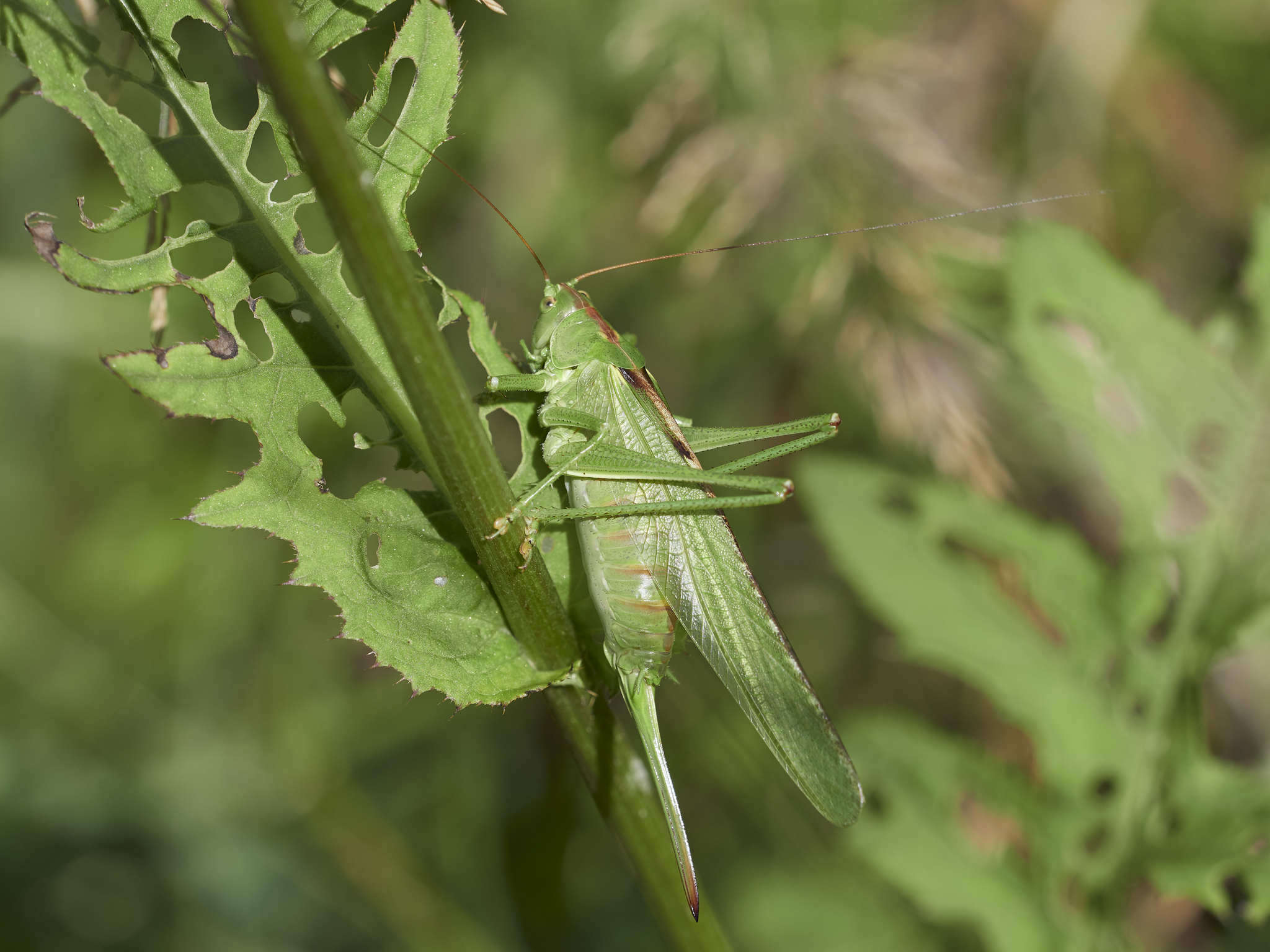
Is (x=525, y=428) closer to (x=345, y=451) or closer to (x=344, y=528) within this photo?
(x=344, y=528)

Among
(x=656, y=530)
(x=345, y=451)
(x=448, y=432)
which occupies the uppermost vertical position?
(x=448, y=432)

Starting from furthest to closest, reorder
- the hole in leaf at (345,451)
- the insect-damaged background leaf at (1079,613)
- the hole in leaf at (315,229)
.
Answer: the hole in leaf at (315,229) → the hole in leaf at (345,451) → the insect-damaged background leaf at (1079,613)

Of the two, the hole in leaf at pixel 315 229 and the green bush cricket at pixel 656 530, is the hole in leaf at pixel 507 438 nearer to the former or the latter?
the hole in leaf at pixel 315 229

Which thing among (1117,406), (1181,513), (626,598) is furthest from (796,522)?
(626,598)

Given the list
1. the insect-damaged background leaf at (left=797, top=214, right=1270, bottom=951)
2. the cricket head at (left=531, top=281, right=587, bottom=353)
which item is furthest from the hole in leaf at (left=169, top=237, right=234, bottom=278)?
the insect-damaged background leaf at (left=797, top=214, right=1270, bottom=951)

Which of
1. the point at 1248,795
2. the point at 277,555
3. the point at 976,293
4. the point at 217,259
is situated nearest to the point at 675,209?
the point at 976,293

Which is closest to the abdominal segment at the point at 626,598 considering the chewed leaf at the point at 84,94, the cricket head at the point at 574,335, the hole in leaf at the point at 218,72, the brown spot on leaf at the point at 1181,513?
the cricket head at the point at 574,335

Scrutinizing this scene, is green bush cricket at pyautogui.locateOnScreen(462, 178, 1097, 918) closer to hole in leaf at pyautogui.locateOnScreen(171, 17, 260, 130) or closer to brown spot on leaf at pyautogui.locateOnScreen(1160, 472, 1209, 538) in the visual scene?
brown spot on leaf at pyautogui.locateOnScreen(1160, 472, 1209, 538)
